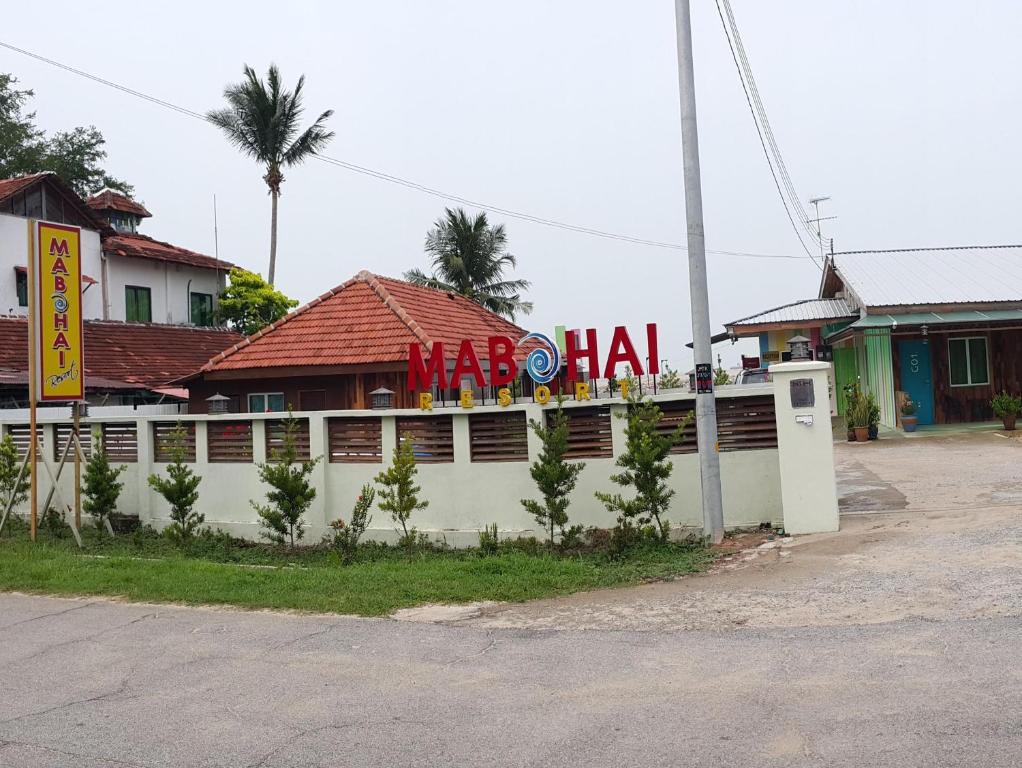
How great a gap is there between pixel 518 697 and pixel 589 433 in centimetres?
609

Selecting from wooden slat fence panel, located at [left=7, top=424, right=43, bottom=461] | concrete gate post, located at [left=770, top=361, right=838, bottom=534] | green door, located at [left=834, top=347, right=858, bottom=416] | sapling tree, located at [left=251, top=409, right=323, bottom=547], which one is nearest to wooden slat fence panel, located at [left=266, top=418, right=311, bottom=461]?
sapling tree, located at [left=251, top=409, right=323, bottom=547]

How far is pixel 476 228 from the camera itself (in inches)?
1673

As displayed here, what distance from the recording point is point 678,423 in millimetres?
11359

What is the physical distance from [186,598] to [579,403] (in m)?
5.04

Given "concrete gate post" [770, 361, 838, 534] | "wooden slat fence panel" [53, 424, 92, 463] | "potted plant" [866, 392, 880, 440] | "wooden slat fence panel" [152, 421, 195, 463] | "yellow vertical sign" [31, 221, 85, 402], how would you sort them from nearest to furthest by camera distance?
"concrete gate post" [770, 361, 838, 534], "yellow vertical sign" [31, 221, 85, 402], "wooden slat fence panel" [152, 421, 195, 463], "wooden slat fence panel" [53, 424, 92, 463], "potted plant" [866, 392, 880, 440]

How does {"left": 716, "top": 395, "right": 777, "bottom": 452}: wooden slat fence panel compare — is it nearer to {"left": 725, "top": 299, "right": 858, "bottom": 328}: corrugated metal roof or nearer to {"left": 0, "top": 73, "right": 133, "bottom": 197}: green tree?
{"left": 725, "top": 299, "right": 858, "bottom": 328}: corrugated metal roof

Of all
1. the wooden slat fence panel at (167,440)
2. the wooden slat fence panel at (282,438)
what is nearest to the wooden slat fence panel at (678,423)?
the wooden slat fence panel at (282,438)

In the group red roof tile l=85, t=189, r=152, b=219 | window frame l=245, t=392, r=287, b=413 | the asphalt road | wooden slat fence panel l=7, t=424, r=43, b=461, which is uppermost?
red roof tile l=85, t=189, r=152, b=219

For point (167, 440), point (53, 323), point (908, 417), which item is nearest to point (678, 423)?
point (167, 440)

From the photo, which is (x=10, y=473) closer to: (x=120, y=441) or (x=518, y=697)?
(x=120, y=441)

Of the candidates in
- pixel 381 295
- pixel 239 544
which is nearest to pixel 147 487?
pixel 239 544

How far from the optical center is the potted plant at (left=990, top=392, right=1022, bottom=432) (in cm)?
2119

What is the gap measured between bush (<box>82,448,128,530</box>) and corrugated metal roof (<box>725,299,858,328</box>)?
1864 centimetres

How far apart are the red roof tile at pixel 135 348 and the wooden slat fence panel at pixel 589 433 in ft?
50.7
